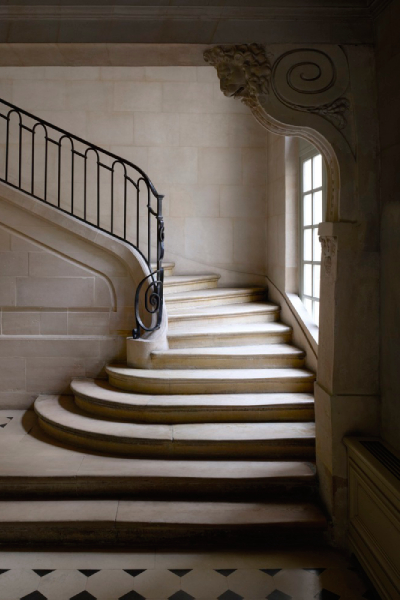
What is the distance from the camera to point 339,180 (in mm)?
3066

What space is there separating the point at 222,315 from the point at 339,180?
2.60 metres

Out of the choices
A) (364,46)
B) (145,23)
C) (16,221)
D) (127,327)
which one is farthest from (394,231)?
(16,221)

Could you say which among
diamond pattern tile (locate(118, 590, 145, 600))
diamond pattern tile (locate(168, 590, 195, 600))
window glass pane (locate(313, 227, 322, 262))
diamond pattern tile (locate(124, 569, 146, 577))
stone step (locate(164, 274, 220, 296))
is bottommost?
diamond pattern tile (locate(118, 590, 145, 600))

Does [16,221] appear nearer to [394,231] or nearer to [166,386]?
[166,386]

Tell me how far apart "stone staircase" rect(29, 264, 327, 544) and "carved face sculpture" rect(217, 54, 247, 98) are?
2238mm

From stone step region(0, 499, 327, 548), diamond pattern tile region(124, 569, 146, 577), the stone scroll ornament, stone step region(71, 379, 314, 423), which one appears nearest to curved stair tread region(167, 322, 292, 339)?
stone step region(71, 379, 314, 423)

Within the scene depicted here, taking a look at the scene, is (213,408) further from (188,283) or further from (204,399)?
(188,283)

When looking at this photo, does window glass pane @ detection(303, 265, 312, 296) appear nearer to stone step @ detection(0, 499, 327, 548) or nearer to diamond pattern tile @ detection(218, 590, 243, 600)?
stone step @ detection(0, 499, 327, 548)

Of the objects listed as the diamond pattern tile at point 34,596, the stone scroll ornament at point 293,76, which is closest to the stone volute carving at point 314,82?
the stone scroll ornament at point 293,76

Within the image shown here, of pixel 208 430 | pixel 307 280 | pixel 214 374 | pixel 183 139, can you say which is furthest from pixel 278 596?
pixel 183 139

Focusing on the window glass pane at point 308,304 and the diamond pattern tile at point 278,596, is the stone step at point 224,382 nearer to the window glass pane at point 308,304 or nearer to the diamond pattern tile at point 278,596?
the window glass pane at point 308,304

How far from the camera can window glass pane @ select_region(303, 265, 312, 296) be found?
17.2 feet

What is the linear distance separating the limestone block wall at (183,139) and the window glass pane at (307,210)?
1408 millimetres

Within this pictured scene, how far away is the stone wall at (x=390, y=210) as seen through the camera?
111 inches
